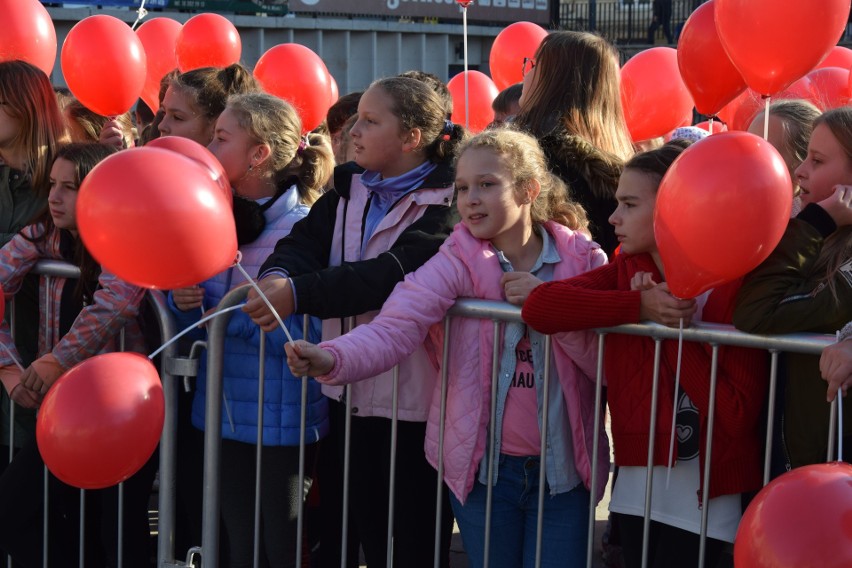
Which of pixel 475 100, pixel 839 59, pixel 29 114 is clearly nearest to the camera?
pixel 29 114

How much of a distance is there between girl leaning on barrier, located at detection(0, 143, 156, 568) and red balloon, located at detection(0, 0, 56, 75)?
160cm

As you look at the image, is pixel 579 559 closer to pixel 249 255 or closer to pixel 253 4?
pixel 249 255

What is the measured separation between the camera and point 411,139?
3.73m

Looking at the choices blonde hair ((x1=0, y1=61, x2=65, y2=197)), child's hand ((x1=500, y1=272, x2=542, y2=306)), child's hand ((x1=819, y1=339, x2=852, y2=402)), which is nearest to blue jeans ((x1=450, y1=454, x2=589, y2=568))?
child's hand ((x1=500, y1=272, x2=542, y2=306))

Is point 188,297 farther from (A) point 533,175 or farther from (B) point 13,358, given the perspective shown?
(A) point 533,175

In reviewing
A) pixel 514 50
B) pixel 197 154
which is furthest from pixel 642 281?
pixel 514 50

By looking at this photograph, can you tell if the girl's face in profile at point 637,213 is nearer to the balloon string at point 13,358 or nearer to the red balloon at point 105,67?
the balloon string at point 13,358

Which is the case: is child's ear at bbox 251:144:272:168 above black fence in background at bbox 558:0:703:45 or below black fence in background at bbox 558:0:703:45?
below

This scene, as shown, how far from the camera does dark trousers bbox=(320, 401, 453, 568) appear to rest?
355 cm

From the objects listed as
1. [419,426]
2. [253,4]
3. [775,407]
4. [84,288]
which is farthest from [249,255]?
[253,4]

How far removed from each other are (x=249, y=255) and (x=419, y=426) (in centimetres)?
82

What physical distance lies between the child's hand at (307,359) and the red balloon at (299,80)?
9.98 feet

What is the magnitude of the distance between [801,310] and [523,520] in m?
1.03

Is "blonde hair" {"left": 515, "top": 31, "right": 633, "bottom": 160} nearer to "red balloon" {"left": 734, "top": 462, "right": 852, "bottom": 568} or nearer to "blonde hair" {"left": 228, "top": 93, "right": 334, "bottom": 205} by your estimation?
"blonde hair" {"left": 228, "top": 93, "right": 334, "bottom": 205}
